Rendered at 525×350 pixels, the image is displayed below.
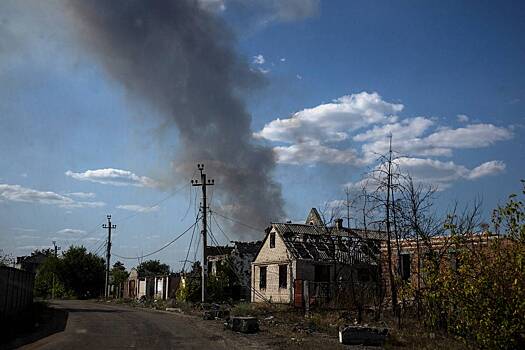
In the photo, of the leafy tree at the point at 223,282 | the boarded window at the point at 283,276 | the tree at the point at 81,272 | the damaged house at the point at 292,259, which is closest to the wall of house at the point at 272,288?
the damaged house at the point at 292,259

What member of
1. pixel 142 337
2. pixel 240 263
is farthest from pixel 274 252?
pixel 142 337

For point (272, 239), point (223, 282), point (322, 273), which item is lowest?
point (223, 282)

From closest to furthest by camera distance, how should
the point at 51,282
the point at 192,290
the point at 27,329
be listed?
the point at 27,329, the point at 192,290, the point at 51,282

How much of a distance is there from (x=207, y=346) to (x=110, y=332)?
211 inches

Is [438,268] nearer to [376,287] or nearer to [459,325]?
[459,325]

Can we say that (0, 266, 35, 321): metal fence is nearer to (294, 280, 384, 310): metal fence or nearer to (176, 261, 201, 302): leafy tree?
(294, 280, 384, 310): metal fence

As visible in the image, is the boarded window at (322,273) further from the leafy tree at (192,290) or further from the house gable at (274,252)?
the leafy tree at (192,290)

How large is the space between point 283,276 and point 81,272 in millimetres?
41702

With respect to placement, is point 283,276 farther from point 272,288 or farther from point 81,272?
point 81,272

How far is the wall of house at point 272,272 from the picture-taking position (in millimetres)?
38969

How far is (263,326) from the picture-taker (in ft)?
78.5

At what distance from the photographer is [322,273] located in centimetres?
3866

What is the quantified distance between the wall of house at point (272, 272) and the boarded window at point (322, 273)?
1.72 metres

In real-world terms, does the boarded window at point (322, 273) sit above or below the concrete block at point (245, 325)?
above
